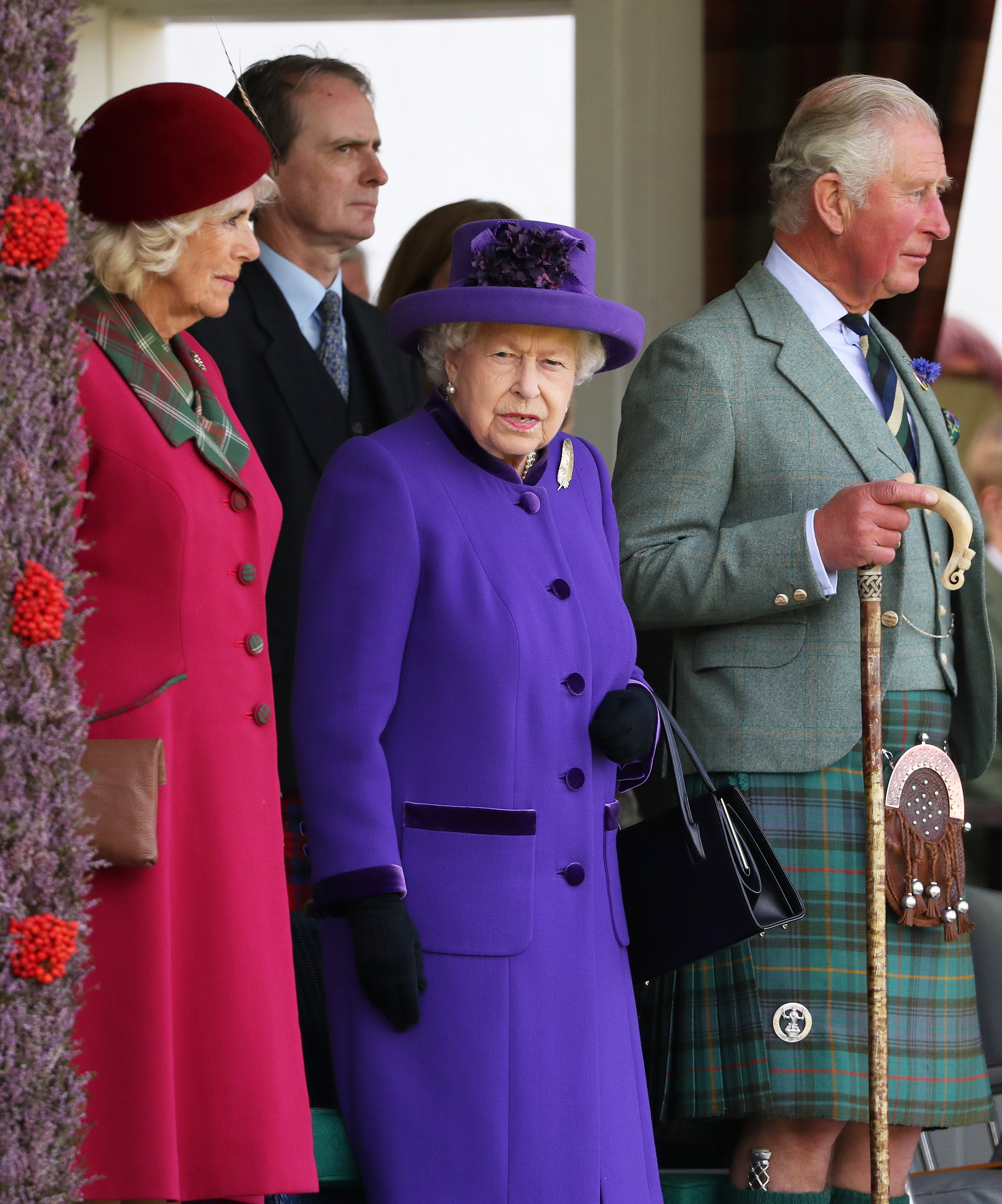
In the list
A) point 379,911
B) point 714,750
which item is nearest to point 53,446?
point 379,911

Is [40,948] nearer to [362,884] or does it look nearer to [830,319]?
[362,884]

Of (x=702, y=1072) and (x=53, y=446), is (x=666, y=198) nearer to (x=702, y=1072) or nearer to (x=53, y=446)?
(x=702, y=1072)

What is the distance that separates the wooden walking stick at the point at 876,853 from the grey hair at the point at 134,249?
131 centimetres

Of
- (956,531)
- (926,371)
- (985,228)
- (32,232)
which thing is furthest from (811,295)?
(985,228)

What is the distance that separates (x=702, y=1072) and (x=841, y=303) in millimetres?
1492

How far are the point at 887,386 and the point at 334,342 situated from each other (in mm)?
1178

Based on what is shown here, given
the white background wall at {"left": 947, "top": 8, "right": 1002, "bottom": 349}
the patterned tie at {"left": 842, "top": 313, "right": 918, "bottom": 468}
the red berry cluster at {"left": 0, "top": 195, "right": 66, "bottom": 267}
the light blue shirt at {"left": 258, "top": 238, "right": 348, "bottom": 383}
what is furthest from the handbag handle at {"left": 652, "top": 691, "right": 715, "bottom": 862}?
the white background wall at {"left": 947, "top": 8, "right": 1002, "bottom": 349}

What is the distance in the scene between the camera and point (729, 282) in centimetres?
502

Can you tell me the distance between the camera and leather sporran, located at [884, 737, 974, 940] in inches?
119

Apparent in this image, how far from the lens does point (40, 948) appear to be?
6.32 feet

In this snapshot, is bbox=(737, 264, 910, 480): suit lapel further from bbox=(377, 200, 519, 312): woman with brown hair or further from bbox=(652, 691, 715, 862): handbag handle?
bbox=(377, 200, 519, 312): woman with brown hair

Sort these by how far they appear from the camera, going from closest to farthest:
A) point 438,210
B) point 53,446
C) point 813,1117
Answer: point 53,446 < point 813,1117 < point 438,210

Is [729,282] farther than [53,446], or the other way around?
[729,282]

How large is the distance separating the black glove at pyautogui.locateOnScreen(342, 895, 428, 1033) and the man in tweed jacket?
87 centimetres
